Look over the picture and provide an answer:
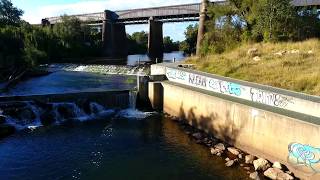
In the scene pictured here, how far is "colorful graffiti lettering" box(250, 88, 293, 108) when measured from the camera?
2536 centimetres

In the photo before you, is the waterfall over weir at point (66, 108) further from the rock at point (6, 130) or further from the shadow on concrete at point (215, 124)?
the shadow on concrete at point (215, 124)

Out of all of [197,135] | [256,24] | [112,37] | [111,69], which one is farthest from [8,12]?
[197,135]

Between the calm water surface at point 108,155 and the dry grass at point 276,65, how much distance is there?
8.25 m

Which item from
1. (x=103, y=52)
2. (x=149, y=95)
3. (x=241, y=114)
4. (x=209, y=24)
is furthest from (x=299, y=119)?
(x=103, y=52)

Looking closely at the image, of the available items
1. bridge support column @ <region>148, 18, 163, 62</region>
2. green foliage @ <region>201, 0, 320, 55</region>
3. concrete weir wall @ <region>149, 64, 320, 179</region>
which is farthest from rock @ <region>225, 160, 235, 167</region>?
bridge support column @ <region>148, 18, 163, 62</region>

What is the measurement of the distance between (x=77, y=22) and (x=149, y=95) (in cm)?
7189

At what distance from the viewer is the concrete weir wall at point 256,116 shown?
21.6 meters

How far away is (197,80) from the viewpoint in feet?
113

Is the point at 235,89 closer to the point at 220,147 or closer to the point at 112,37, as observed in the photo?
the point at 220,147

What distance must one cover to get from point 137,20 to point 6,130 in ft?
249

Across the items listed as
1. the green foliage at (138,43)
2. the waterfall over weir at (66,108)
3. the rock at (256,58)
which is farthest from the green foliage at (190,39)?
the waterfall over weir at (66,108)

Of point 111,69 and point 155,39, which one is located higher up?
point 155,39

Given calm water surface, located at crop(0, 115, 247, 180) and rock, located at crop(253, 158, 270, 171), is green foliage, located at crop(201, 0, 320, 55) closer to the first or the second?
calm water surface, located at crop(0, 115, 247, 180)

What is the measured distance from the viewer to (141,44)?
136m
